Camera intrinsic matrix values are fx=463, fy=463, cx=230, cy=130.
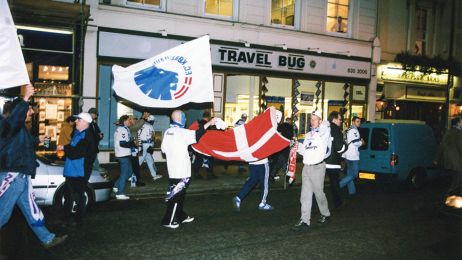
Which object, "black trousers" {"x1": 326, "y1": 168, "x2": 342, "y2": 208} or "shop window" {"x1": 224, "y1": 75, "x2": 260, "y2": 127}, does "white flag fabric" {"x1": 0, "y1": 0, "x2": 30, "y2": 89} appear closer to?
"black trousers" {"x1": 326, "y1": 168, "x2": 342, "y2": 208}

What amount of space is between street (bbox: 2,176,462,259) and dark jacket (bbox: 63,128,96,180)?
2.98 feet

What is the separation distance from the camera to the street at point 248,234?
20.4 ft

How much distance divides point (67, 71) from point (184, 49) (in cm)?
868

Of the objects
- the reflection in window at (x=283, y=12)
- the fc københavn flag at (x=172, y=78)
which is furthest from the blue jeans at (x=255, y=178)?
the reflection in window at (x=283, y=12)

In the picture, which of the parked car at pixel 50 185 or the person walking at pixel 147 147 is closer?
the parked car at pixel 50 185

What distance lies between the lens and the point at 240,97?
59.6 feet

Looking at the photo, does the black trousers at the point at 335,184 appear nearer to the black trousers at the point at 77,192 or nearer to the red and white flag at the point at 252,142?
the red and white flag at the point at 252,142

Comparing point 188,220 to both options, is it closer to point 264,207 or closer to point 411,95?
point 264,207

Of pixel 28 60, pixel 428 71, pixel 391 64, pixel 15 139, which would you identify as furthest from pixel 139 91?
pixel 428 71

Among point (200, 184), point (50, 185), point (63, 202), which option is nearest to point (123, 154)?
point (63, 202)

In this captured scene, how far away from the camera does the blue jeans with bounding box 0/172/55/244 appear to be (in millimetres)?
5875

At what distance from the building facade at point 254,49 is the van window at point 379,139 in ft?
19.8

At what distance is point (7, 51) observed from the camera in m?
5.58

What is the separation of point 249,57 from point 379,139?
7267mm
